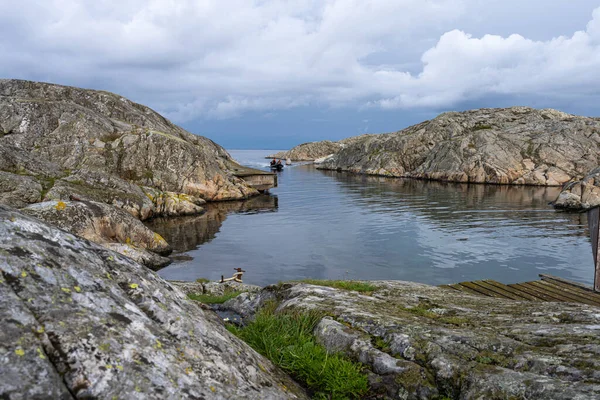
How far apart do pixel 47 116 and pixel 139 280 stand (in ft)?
182

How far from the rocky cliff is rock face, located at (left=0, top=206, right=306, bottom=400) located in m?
24.7

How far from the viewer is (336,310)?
7.21 m

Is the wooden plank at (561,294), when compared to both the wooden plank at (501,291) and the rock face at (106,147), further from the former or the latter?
the rock face at (106,147)

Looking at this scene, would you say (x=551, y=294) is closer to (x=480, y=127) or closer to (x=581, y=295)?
(x=581, y=295)

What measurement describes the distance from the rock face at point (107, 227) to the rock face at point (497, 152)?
75314 millimetres

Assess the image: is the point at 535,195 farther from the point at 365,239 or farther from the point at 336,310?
the point at 336,310

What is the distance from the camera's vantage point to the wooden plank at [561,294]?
1272 cm

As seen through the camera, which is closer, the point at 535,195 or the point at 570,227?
the point at 570,227

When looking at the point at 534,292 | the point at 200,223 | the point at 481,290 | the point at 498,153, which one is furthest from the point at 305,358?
the point at 498,153

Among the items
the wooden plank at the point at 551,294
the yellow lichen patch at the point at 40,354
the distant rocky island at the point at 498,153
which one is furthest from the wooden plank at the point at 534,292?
the distant rocky island at the point at 498,153

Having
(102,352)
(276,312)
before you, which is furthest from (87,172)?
(102,352)

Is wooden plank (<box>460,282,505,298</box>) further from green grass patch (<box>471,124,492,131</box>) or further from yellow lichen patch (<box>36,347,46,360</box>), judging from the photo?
green grass patch (<box>471,124,492,131</box>)

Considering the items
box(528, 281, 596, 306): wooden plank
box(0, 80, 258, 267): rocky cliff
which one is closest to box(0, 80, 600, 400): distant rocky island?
box(528, 281, 596, 306): wooden plank

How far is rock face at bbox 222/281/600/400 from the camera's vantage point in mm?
4465
